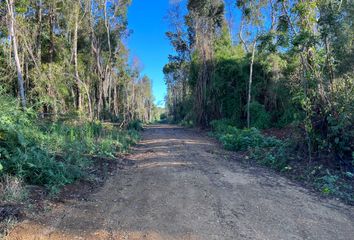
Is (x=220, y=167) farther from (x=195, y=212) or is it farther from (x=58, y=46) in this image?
(x=58, y=46)

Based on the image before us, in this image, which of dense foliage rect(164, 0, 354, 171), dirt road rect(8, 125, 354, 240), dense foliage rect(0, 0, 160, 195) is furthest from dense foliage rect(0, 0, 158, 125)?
dirt road rect(8, 125, 354, 240)

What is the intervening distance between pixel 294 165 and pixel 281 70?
38.3 feet

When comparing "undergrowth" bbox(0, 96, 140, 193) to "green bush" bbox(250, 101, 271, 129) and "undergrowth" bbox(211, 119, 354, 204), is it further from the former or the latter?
"green bush" bbox(250, 101, 271, 129)

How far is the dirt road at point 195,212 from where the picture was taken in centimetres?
392

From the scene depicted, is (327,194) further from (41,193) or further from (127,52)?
(127,52)

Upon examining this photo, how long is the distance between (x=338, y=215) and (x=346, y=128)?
3.87 m

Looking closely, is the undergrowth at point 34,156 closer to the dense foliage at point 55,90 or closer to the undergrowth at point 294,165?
the dense foliage at point 55,90

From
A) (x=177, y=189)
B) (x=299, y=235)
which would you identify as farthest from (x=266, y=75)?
(x=299, y=235)

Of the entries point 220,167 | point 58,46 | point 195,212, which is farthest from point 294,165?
point 58,46

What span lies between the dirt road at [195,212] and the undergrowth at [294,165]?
0.61 metres

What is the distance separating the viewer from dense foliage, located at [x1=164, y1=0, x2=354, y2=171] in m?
8.40

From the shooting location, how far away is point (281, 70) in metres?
18.5

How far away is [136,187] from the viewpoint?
6.12 m

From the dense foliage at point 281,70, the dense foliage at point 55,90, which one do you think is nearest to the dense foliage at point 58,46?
the dense foliage at point 55,90
